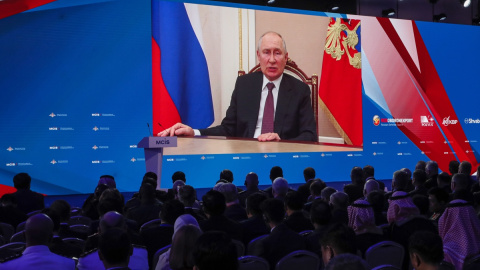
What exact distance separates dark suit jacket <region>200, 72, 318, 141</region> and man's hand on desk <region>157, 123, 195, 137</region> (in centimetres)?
30

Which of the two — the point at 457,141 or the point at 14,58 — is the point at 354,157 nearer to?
the point at 457,141

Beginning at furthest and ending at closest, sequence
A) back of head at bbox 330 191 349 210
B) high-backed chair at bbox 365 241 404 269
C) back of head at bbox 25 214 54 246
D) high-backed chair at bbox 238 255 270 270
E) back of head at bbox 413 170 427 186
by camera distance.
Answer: back of head at bbox 413 170 427 186 < back of head at bbox 330 191 349 210 < high-backed chair at bbox 365 241 404 269 < high-backed chair at bbox 238 255 270 270 < back of head at bbox 25 214 54 246

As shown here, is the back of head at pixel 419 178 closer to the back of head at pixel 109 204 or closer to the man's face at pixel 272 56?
the back of head at pixel 109 204

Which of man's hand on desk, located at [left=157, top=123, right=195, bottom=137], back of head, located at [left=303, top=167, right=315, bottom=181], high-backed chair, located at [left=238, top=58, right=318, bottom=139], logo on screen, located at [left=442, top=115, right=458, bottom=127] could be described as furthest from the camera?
logo on screen, located at [left=442, top=115, right=458, bottom=127]

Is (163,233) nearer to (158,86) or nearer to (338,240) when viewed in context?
(338,240)

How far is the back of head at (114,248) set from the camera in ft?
8.43

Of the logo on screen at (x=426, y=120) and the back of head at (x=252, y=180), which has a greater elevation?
the logo on screen at (x=426, y=120)

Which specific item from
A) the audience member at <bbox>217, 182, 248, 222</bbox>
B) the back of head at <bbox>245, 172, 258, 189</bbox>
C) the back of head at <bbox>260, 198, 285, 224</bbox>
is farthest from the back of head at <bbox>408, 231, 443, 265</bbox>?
the back of head at <bbox>245, 172, 258, 189</bbox>

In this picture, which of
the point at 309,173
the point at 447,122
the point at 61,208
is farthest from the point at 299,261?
the point at 447,122

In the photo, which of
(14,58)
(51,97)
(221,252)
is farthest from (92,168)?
(221,252)

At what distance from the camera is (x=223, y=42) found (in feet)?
34.7

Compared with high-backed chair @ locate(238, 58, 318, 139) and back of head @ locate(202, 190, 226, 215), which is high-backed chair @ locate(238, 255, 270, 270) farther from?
high-backed chair @ locate(238, 58, 318, 139)

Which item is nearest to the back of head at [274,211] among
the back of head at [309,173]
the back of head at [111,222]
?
the back of head at [111,222]

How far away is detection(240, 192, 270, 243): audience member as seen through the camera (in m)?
4.58
